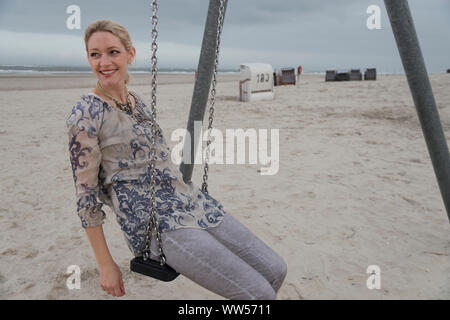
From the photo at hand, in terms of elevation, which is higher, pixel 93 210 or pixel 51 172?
pixel 93 210

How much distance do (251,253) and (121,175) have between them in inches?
26.4

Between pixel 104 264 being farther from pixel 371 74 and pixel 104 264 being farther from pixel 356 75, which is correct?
pixel 371 74

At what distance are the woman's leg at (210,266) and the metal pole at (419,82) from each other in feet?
4.83

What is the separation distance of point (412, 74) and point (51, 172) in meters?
3.97

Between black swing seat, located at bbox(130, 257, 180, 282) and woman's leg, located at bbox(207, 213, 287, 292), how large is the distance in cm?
27

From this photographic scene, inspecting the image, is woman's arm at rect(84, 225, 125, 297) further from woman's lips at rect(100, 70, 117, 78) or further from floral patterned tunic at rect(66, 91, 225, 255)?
woman's lips at rect(100, 70, 117, 78)

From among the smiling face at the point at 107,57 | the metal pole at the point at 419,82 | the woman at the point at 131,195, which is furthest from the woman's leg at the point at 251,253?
the metal pole at the point at 419,82

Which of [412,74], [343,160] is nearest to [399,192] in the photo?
[343,160]

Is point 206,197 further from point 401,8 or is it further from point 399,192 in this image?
point 399,192

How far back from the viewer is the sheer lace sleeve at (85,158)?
130 cm

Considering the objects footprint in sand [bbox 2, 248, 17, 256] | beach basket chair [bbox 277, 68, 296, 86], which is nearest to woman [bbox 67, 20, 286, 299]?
footprint in sand [bbox 2, 248, 17, 256]

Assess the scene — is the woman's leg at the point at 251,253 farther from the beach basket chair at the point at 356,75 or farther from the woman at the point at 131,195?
the beach basket chair at the point at 356,75
